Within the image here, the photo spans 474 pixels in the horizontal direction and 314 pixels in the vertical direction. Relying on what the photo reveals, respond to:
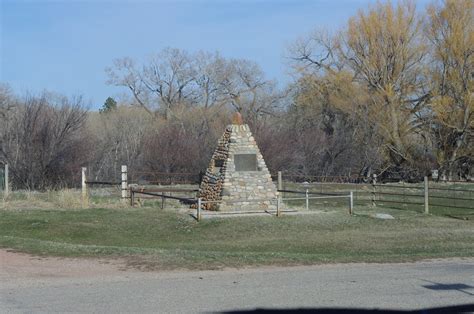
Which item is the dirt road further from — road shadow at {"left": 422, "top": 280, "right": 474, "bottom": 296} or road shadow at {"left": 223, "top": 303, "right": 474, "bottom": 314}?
road shadow at {"left": 223, "top": 303, "right": 474, "bottom": 314}

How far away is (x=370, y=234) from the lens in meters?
20.9

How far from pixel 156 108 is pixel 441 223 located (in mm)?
50432

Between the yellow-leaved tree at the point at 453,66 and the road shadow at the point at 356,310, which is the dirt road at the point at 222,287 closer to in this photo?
the road shadow at the point at 356,310

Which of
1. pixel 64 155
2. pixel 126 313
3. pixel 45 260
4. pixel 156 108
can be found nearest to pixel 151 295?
pixel 126 313

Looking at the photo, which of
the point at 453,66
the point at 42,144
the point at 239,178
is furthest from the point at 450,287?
the point at 453,66

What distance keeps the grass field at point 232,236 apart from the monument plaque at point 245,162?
11.2ft

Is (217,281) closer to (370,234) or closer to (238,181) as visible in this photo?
(370,234)

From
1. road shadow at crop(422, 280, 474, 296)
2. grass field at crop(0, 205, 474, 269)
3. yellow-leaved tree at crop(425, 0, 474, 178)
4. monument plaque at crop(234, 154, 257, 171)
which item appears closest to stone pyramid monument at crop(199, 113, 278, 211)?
monument plaque at crop(234, 154, 257, 171)

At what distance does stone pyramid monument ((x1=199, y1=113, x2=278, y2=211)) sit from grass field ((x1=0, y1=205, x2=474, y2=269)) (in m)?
2.37

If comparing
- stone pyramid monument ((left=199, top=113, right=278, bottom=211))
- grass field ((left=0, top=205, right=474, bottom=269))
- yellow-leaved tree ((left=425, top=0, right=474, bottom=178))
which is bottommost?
grass field ((left=0, top=205, right=474, bottom=269))

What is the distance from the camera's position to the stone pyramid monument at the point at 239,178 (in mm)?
25859

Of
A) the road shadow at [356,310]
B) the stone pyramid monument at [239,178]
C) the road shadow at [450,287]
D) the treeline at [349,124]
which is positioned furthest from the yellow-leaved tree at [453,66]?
the road shadow at [356,310]

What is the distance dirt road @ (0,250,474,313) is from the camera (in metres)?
8.52

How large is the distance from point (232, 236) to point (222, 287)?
35.0ft
